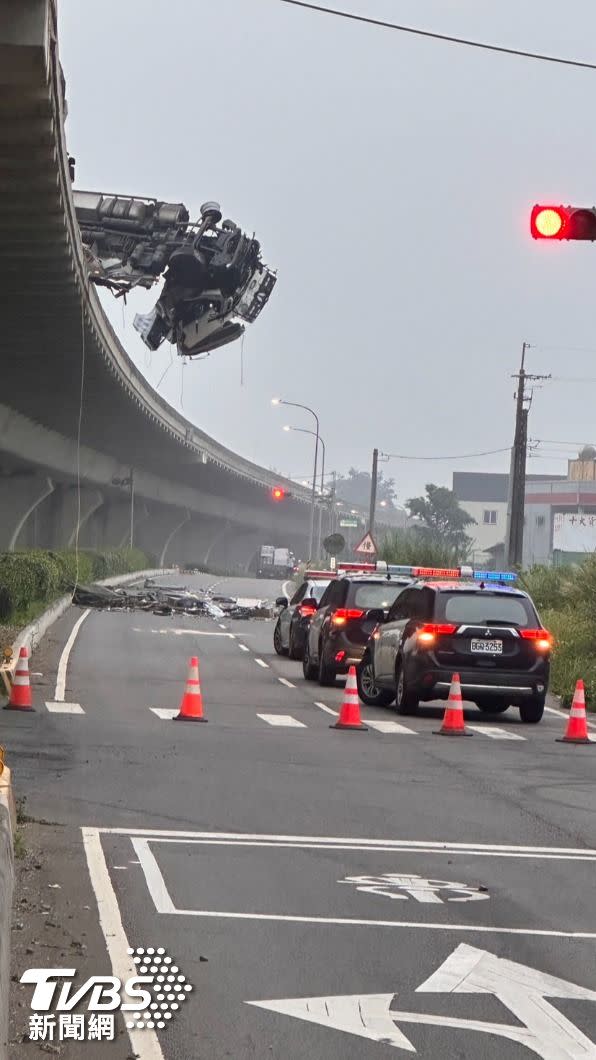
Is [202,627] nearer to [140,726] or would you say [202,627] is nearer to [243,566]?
[140,726]

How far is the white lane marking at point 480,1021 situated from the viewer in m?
6.53

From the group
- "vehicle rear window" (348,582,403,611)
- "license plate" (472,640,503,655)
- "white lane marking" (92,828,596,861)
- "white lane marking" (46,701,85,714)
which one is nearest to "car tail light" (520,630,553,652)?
"license plate" (472,640,503,655)

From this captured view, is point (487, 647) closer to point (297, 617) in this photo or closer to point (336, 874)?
point (297, 617)

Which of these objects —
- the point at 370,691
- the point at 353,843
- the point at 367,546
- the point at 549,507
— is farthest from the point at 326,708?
the point at 549,507

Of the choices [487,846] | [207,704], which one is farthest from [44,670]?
[487,846]

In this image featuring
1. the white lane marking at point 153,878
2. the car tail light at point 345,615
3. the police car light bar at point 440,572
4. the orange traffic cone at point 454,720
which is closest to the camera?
the white lane marking at point 153,878

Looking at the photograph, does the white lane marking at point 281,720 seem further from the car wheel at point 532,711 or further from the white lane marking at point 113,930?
the white lane marking at point 113,930

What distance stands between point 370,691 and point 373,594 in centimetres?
286

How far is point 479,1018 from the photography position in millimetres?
6883

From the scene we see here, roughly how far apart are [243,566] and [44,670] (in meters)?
124

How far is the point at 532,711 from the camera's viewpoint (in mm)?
22594

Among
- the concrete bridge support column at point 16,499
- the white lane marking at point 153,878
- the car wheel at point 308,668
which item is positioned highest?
the concrete bridge support column at point 16,499

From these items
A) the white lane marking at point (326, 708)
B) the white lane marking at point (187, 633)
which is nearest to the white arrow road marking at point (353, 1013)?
the white lane marking at point (326, 708)

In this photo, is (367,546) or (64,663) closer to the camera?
(64,663)
